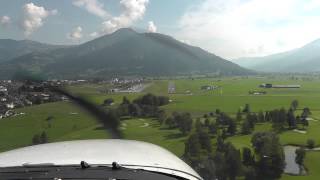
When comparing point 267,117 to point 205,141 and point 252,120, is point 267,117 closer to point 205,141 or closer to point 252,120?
point 252,120

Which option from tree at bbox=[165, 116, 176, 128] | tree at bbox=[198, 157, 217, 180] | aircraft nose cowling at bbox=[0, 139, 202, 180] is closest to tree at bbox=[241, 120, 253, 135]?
tree at bbox=[165, 116, 176, 128]

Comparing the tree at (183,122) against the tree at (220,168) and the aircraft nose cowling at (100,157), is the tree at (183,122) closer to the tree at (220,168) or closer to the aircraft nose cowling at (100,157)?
the tree at (220,168)

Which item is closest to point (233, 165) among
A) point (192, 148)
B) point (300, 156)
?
point (192, 148)

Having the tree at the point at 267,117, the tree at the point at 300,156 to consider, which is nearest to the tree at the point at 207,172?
the tree at the point at 300,156

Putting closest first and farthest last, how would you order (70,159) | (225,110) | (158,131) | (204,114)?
1. (70,159)
2. (158,131)
3. (204,114)
4. (225,110)

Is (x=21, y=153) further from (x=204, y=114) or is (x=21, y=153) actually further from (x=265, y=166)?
(x=204, y=114)

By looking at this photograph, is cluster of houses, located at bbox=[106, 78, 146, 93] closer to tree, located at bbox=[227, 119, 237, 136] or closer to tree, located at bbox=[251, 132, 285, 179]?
tree, located at bbox=[227, 119, 237, 136]

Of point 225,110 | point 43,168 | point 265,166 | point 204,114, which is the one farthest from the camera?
point 225,110

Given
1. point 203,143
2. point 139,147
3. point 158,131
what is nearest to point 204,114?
point 158,131
